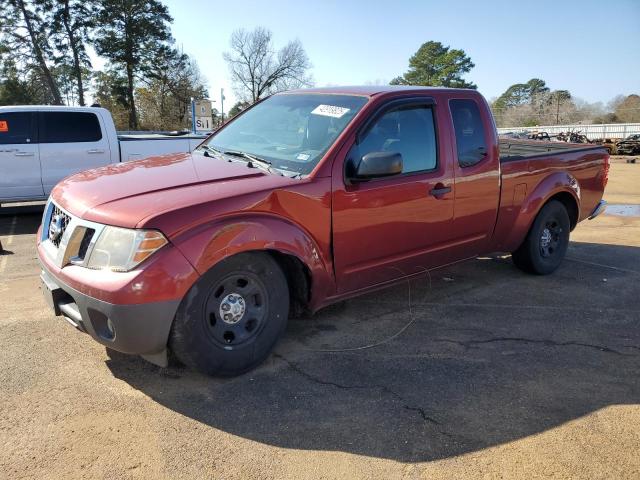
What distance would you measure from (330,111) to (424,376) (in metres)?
2.04

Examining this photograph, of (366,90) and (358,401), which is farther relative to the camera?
(366,90)

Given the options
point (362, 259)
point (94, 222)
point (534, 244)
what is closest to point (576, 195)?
point (534, 244)

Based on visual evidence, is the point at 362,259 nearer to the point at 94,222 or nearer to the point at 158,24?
the point at 94,222

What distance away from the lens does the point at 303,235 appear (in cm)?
339

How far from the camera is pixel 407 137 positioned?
4.06 metres

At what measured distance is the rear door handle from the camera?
13.5ft

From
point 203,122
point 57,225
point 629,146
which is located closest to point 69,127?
point 57,225

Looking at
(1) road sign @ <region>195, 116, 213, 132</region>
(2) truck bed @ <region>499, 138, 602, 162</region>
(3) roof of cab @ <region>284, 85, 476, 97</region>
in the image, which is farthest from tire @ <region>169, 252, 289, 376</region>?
(1) road sign @ <region>195, 116, 213, 132</region>

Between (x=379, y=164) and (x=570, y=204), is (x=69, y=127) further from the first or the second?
(x=570, y=204)

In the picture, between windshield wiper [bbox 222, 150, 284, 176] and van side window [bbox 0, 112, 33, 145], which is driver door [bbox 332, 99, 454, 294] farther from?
van side window [bbox 0, 112, 33, 145]

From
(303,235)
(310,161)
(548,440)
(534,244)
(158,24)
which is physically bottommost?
(548,440)

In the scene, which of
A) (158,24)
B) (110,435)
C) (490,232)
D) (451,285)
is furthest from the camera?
(158,24)

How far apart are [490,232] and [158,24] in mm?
45734

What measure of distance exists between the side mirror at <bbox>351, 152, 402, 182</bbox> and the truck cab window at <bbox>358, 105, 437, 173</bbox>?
0.74 ft
